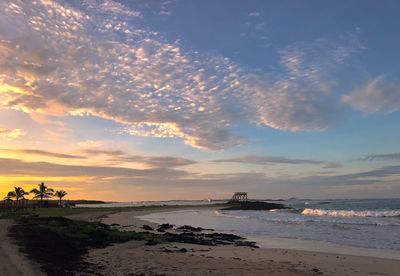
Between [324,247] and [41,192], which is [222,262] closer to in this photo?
[324,247]

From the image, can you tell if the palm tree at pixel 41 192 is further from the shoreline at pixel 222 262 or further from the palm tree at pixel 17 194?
the shoreline at pixel 222 262

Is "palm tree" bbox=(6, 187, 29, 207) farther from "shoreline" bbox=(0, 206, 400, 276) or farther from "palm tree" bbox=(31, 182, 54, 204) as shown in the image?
"shoreline" bbox=(0, 206, 400, 276)

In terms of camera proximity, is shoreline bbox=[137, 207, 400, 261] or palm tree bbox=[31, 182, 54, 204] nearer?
shoreline bbox=[137, 207, 400, 261]

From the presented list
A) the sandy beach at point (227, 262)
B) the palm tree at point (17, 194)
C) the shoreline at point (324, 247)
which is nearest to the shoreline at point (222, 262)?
the sandy beach at point (227, 262)

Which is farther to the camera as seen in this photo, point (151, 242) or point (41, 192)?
point (41, 192)

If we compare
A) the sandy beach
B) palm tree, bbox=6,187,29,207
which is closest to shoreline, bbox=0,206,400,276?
the sandy beach

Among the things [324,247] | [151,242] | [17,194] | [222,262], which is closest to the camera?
[222,262]

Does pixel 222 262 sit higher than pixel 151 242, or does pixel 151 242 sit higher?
pixel 151 242

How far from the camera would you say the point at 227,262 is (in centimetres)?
1753

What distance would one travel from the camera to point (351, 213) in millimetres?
69000

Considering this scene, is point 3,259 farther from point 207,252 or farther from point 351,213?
point 351,213

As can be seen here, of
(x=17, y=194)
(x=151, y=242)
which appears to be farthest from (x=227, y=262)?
(x=17, y=194)

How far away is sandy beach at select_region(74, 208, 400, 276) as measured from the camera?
15.3 metres

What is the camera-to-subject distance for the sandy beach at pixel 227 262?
50.2 ft
